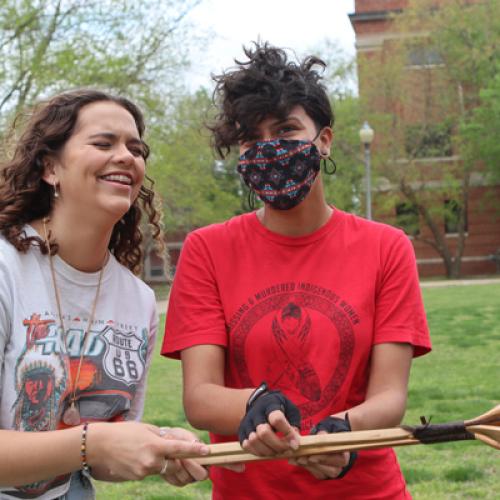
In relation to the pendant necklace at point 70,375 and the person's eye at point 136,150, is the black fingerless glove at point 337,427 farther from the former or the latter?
the person's eye at point 136,150

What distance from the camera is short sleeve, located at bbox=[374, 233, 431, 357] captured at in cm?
272

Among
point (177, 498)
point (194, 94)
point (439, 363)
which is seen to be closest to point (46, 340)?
point (177, 498)

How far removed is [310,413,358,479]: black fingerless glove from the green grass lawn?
3.49 m

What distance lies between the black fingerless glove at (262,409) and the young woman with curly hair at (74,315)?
0.13 metres

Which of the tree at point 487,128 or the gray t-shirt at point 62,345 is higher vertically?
the tree at point 487,128

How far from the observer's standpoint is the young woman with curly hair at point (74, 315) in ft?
7.70

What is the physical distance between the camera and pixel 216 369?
2.72 meters

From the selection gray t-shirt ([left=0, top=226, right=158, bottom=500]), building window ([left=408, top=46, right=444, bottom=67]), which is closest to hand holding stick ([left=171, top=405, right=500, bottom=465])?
gray t-shirt ([left=0, top=226, right=158, bottom=500])

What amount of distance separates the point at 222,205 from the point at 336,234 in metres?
34.6

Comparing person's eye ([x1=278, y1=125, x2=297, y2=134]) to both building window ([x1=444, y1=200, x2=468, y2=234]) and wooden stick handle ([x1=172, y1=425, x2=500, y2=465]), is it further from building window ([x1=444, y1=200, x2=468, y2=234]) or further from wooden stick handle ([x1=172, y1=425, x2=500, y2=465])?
building window ([x1=444, y1=200, x2=468, y2=234])

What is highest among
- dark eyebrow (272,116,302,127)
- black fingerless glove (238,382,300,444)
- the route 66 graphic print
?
dark eyebrow (272,116,302,127)

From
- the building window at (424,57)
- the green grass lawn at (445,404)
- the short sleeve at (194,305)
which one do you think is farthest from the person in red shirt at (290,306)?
the building window at (424,57)

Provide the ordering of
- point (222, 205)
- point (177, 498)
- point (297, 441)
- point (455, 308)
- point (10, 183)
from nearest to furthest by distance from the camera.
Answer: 1. point (297, 441)
2. point (10, 183)
3. point (177, 498)
4. point (455, 308)
5. point (222, 205)

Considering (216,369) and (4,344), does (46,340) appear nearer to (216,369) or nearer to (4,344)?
(4,344)
